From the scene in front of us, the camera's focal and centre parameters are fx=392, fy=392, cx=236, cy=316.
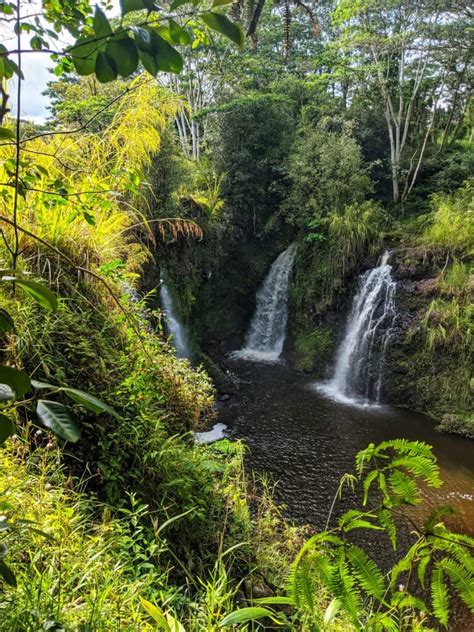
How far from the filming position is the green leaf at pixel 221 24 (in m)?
0.56

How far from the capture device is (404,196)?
11273 mm

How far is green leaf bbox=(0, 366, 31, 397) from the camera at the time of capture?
46cm

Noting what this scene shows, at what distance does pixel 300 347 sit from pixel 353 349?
146cm

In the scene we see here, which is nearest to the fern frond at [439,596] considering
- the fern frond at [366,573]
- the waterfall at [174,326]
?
the fern frond at [366,573]

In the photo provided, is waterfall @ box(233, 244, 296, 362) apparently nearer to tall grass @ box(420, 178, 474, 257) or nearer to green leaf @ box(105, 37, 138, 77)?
tall grass @ box(420, 178, 474, 257)

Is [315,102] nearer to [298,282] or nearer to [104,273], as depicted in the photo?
[298,282]

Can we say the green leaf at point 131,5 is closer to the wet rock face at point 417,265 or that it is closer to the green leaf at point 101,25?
the green leaf at point 101,25

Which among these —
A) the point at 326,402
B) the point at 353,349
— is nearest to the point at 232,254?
the point at 353,349

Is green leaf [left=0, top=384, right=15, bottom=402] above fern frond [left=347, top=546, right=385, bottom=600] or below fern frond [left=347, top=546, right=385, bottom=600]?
above

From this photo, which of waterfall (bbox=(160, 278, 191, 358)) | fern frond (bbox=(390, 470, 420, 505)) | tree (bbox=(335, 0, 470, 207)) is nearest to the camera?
fern frond (bbox=(390, 470, 420, 505))

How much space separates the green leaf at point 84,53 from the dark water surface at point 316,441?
4.86m

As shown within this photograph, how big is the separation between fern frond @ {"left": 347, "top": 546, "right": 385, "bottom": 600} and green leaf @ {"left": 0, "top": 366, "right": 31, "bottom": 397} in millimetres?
909

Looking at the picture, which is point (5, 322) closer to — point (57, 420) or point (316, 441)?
point (57, 420)

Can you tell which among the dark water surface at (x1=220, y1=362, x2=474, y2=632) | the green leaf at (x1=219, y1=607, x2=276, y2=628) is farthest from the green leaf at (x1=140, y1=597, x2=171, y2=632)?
the dark water surface at (x1=220, y1=362, x2=474, y2=632)
